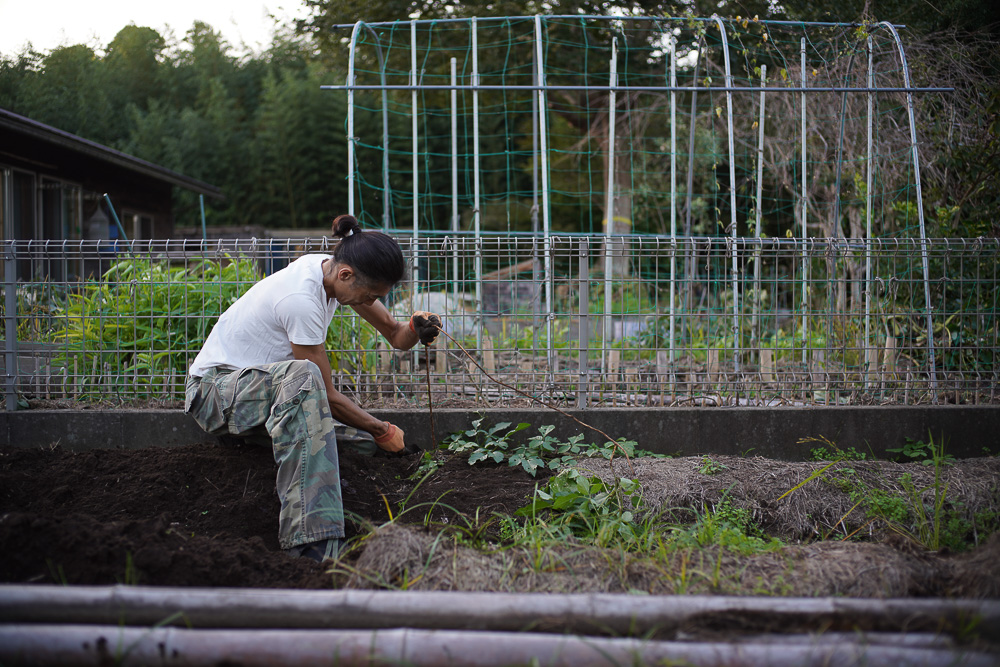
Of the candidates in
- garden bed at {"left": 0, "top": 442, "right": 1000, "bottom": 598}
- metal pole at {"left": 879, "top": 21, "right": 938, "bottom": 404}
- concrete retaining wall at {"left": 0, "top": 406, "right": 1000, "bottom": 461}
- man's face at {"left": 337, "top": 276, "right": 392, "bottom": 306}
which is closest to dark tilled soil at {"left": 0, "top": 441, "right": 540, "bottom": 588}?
garden bed at {"left": 0, "top": 442, "right": 1000, "bottom": 598}

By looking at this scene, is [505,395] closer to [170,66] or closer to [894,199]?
[894,199]

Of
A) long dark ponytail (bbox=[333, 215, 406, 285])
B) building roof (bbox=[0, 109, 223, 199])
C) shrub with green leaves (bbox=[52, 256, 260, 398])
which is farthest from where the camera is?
building roof (bbox=[0, 109, 223, 199])

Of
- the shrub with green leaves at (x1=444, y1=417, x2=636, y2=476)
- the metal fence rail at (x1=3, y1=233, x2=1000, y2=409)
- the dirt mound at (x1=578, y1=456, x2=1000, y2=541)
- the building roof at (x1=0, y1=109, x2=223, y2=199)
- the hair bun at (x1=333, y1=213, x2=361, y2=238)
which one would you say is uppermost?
the building roof at (x1=0, y1=109, x2=223, y2=199)

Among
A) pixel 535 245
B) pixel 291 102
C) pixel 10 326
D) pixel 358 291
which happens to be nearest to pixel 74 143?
pixel 10 326

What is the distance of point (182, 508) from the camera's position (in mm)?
2730

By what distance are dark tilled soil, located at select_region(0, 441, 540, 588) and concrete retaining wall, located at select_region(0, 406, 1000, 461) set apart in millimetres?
395

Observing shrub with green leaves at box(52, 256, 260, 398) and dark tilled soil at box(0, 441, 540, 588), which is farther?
shrub with green leaves at box(52, 256, 260, 398)

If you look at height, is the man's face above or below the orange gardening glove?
above

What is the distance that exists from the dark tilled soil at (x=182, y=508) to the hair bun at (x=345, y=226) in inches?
40.9

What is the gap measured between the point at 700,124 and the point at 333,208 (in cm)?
1328

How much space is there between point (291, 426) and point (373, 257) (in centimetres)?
74

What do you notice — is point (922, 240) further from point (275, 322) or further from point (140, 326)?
point (140, 326)

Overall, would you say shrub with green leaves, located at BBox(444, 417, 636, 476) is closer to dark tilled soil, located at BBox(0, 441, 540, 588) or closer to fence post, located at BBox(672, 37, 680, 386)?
dark tilled soil, located at BBox(0, 441, 540, 588)

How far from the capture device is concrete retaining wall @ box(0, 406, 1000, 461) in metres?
3.73
